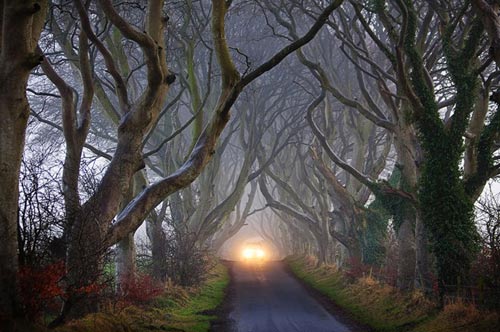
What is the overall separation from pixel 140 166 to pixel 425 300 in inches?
290

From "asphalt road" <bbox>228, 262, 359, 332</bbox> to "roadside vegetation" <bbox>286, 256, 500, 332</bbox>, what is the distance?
761mm

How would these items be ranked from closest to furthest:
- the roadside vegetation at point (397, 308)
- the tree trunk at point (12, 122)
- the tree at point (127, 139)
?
the tree trunk at point (12, 122) < the tree at point (127, 139) < the roadside vegetation at point (397, 308)

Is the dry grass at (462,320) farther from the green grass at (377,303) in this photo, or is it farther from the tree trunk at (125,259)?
the tree trunk at (125,259)

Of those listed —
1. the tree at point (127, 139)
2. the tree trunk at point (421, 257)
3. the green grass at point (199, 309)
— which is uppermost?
the tree at point (127, 139)

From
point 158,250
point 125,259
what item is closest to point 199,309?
point 158,250

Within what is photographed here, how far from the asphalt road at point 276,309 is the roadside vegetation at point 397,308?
0.76m

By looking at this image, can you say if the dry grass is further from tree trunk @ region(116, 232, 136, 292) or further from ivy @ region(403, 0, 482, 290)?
tree trunk @ region(116, 232, 136, 292)

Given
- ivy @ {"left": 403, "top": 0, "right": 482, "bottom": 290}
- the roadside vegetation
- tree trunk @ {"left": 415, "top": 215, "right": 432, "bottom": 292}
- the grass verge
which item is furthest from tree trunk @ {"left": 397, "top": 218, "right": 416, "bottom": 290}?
the grass verge

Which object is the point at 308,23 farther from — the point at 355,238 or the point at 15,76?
the point at 15,76

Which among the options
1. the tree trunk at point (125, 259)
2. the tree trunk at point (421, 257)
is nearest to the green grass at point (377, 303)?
the tree trunk at point (421, 257)

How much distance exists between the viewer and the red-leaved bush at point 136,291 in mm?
10656

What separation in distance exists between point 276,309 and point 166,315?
4025 millimetres

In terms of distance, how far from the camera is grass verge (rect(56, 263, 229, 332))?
25.6 feet

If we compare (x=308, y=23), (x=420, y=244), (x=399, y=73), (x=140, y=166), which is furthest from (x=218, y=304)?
(x=308, y=23)
